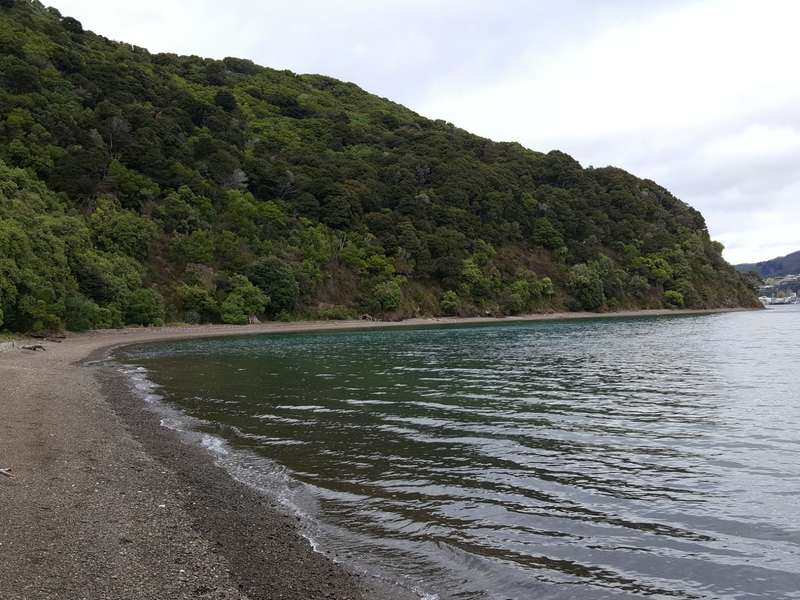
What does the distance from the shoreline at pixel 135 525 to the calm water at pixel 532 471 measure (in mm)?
570

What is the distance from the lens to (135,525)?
622 centimetres

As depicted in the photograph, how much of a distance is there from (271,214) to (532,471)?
68.1 m

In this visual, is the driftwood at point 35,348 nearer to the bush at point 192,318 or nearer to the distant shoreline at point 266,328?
the distant shoreline at point 266,328

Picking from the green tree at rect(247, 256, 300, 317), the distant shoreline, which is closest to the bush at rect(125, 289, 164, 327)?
the distant shoreline

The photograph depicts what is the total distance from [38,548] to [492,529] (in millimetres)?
5052

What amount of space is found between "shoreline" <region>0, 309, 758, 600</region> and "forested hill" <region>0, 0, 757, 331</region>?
1140 inches

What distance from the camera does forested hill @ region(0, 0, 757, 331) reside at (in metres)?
49.4

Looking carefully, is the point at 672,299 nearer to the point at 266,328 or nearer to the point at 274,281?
the point at 274,281

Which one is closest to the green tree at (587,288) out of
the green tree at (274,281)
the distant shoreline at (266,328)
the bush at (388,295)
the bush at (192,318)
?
the distant shoreline at (266,328)

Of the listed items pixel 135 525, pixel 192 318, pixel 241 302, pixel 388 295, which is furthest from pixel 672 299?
pixel 135 525

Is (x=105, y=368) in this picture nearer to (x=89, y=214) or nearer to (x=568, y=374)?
(x=568, y=374)

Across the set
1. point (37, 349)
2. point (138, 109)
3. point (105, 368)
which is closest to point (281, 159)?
point (138, 109)

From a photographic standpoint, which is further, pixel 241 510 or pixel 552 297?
pixel 552 297

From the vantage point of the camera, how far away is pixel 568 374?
21641mm
